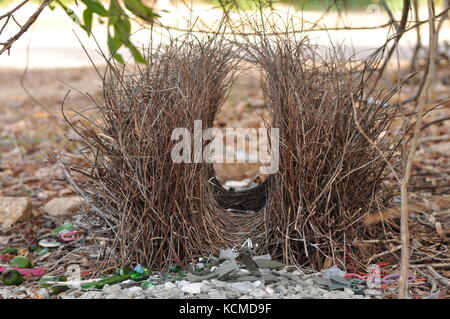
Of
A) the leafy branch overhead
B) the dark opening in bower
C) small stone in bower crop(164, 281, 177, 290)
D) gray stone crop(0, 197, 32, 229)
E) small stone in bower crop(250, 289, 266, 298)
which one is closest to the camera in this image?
small stone in bower crop(250, 289, 266, 298)

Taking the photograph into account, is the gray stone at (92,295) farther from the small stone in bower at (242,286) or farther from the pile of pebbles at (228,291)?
the small stone in bower at (242,286)

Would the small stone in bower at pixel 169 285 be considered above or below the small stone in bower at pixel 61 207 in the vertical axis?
below

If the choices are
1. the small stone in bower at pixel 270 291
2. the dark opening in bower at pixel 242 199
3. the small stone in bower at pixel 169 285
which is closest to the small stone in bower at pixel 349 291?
the small stone in bower at pixel 270 291

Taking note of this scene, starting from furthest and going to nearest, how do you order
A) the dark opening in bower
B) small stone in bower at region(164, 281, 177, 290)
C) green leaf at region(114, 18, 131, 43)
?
green leaf at region(114, 18, 131, 43) → the dark opening in bower → small stone in bower at region(164, 281, 177, 290)

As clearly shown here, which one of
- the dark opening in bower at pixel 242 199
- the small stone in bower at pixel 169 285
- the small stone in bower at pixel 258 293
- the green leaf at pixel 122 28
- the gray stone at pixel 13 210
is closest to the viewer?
the small stone in bower at pixel 258 293

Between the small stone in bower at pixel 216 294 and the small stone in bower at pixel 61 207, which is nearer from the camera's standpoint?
the small stone in bower at pixel 216 294

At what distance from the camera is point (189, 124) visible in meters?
2.45

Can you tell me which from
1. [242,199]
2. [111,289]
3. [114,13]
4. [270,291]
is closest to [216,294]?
[270,291]

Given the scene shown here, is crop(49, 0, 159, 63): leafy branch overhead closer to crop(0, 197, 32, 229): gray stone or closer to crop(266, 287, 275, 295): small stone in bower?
crop(0, 197, 32, 229): gray stone

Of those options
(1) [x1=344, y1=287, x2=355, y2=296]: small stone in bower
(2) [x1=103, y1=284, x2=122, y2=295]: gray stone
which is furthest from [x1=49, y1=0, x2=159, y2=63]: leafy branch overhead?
(1) [x1=344, y1=287, x2=355, y2=296]: small stone in bower

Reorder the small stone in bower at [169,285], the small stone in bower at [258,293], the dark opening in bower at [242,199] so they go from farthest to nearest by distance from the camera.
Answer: the dark opening in bower at [242,199]
the small stone in bower at [169,285]
the small stone in bower at [258,293]

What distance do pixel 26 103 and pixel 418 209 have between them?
4.79 metres

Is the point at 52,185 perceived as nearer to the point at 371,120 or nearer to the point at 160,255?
the point at 160,255
